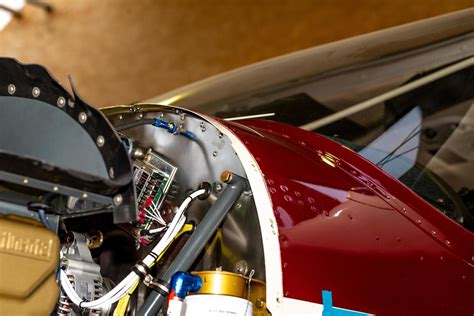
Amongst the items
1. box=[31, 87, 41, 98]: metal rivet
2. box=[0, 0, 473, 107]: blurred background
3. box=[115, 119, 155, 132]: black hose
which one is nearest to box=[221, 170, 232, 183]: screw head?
box=[115, 119, 155, 132]: black hose

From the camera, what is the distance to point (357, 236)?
223cm

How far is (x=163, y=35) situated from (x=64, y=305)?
23.5 feet

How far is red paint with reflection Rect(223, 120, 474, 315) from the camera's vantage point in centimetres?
208

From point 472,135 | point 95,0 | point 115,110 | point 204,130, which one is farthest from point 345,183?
point 95,0

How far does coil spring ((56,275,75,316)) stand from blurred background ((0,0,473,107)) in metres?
6.14

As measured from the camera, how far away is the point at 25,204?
2.04m

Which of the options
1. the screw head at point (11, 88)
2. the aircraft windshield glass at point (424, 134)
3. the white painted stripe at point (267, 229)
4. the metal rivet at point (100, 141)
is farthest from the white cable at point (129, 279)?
the aircraft windshield glass at point (424, 134)

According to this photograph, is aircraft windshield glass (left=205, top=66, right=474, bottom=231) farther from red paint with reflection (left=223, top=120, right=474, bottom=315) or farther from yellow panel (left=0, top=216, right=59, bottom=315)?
yellow panel (left=0, top=216, right=59, bottom=315)

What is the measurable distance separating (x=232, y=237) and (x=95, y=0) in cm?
780

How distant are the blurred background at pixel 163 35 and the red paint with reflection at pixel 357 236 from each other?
563 centimetres

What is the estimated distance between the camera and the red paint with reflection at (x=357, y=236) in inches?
81.8

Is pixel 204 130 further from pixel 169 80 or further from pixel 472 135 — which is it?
pixel 169 80

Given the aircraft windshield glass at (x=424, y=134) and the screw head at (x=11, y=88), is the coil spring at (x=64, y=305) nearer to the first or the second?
the screw head at (x=11, y=88)

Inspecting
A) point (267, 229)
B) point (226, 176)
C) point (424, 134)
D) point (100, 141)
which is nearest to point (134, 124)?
point (226, 176)
